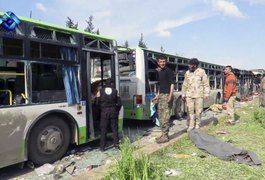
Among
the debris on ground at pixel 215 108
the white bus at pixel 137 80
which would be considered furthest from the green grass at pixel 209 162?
the debris on ground at pixel 215 108

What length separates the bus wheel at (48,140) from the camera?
652 cm

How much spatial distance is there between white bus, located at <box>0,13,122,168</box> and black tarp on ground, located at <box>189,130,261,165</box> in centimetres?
235

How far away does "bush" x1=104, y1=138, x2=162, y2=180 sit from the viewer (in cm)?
429

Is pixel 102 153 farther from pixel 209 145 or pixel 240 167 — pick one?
pixel 240 167

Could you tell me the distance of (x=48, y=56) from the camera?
264 inches

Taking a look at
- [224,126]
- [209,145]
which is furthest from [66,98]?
[224,126]

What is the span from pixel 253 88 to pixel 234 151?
25997mm

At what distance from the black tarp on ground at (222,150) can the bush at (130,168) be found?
2014mm

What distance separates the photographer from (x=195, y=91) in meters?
8.69

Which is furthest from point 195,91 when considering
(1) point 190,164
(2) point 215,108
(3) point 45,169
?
(2) point 215,108

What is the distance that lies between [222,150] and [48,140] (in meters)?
3.32

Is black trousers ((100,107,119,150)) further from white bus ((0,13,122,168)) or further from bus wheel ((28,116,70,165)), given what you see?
bus wheel ((28,116,70,165))

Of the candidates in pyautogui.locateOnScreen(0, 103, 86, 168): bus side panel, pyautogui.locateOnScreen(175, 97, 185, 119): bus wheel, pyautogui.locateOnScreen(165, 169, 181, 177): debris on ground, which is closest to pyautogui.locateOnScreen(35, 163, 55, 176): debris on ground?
pyautogui.locateOnScreen(0, 103, 86, 168): bus side panel

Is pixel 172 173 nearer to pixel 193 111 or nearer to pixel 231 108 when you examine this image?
pixel 193 111
